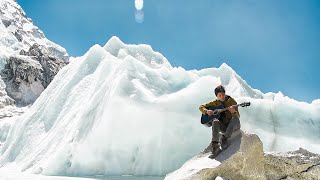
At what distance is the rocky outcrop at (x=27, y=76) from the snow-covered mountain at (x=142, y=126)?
4601 cm

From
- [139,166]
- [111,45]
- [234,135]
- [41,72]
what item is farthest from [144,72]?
[41,72]

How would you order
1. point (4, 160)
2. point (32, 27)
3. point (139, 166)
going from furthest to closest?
point (32, 27)
point (4, 160)
point (139, 166)

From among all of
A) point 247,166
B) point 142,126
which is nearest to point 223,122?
point 247,166

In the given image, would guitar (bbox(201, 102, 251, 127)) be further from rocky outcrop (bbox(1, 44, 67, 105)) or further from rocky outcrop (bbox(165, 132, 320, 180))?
rocky outcrop (bbox(1, 44, 67, 105))

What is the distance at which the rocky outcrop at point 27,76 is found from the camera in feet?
221

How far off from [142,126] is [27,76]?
175 ft

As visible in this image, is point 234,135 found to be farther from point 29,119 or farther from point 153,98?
point 29,119

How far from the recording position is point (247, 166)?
6953 millimetres

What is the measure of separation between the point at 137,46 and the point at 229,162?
19.8m

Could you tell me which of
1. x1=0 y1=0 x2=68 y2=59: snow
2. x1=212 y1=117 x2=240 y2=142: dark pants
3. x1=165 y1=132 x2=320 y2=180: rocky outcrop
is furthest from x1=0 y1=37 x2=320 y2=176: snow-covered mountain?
x1=0 y1=0 x2=68 y2=59: snow

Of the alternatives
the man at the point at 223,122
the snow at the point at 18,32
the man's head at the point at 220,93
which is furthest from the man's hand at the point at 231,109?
the snow at the point at 18,32

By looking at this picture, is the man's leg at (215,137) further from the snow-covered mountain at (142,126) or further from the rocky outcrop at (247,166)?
the snow-covered mountain at (142,126)

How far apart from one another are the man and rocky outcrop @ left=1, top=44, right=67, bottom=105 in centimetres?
6247

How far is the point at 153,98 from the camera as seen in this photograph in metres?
18.8
